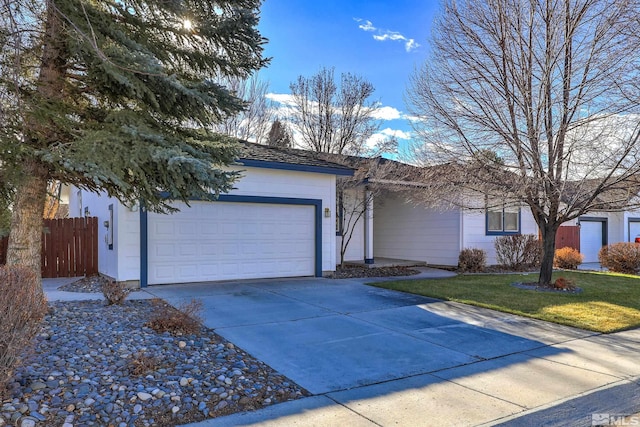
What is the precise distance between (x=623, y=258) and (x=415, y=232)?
22.9ft

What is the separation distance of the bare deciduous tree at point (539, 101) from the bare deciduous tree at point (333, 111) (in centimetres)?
1298

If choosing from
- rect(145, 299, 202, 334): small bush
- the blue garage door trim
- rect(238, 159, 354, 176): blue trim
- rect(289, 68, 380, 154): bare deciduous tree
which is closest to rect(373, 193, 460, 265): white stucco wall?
rect(238, 159, 354, 176): blue trim

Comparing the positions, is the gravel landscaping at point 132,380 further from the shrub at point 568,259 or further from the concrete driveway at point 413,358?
the shrub at point 568,259

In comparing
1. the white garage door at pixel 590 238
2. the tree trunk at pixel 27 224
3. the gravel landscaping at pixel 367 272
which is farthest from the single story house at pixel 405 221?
the tree trunk at pixel 27 224

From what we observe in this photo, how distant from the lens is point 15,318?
138 inches

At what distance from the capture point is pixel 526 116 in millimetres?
9070

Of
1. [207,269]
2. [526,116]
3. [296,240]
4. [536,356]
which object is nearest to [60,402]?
[536,356]

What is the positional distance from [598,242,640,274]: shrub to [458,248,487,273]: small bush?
479 centimetres

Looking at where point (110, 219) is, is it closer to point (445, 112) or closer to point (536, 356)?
point (445, 112)

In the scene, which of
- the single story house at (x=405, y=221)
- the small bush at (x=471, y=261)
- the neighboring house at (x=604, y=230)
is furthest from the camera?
the neighboring house at (x=604, y=230)

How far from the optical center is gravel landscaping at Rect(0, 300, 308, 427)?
338 centimetres

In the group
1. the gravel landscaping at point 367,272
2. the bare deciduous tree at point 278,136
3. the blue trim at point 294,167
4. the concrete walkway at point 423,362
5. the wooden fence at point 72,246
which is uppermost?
the bare deciduous tree at point 278,136

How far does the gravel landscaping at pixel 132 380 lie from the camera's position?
11.1ft

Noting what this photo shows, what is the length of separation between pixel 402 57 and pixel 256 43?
6510mm
